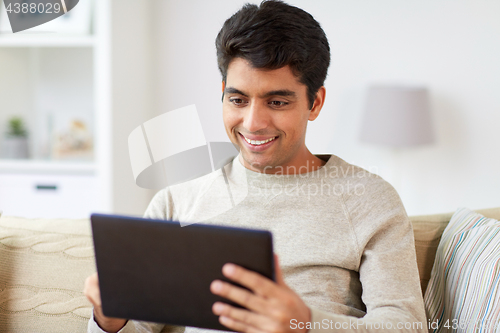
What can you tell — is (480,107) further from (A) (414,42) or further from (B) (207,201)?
(B) (207,201)

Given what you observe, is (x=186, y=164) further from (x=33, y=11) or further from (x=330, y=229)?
(x=33, y=11)

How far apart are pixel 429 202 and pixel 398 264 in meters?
1.53

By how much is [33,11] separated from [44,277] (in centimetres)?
166

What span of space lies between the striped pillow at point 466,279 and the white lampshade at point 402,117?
3.27ft

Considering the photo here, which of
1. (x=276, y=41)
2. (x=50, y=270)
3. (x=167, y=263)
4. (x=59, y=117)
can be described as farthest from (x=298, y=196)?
(x=59, y=117)

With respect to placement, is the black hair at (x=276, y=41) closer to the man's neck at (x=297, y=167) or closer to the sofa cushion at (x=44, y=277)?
the man's neck at (x=297, y=167)

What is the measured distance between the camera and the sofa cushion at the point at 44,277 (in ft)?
3.76

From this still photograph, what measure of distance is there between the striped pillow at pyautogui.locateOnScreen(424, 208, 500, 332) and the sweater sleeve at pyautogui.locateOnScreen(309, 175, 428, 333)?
0.46ft

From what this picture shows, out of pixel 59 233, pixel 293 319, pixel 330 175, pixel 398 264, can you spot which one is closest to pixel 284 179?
pixel 330 175

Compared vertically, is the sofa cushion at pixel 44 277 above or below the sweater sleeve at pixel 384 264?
below

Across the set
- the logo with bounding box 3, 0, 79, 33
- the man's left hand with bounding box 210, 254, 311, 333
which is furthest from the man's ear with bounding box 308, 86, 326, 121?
the logo with bounding box 3, 0, 79, 33

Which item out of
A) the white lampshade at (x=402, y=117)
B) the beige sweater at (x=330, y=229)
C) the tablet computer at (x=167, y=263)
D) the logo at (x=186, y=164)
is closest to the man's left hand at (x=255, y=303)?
the tablet computer at (x=167, y=263)

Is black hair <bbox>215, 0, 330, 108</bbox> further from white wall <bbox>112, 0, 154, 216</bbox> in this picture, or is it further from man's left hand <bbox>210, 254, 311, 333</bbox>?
white wall <bbox>112, 0, 154, 216</bbox>

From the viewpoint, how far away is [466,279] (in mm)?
1047
